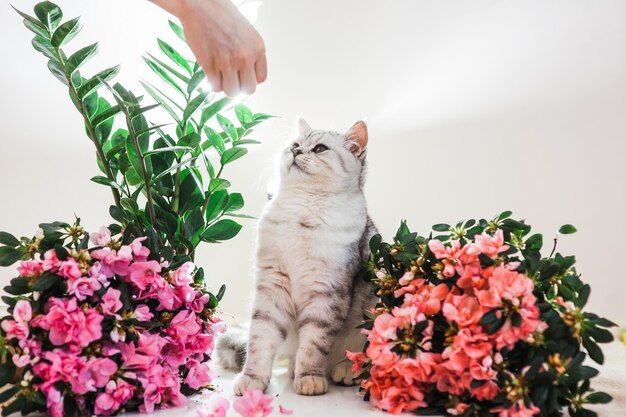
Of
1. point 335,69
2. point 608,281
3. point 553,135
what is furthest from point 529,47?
point 608,281

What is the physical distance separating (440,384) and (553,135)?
146 cm

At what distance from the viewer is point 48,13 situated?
113 centimetres

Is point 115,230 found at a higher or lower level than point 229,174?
lower

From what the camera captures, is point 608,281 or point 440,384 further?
point 608,281

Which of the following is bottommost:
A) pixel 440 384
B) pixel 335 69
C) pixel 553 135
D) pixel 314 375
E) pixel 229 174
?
pixel 314 375

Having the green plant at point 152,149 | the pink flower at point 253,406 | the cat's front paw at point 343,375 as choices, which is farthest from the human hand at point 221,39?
the cat's front paw at point 343,375

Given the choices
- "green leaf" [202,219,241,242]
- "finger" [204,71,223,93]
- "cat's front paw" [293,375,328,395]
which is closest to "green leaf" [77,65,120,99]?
"finger" [204,71,223,93]

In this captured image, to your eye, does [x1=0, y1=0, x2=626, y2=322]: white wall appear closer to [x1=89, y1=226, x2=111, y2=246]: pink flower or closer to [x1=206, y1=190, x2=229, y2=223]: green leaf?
[x1=206, y1=190, x2=229, y2=223]: green leaf

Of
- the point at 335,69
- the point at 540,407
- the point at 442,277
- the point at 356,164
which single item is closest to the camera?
the point at 540,407

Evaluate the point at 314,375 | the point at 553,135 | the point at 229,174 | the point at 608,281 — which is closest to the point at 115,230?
the point at 314,375

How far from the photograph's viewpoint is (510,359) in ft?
3.12

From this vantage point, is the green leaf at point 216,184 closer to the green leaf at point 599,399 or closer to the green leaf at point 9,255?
the green leaf at point 9,255

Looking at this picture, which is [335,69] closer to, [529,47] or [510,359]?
[529,47]

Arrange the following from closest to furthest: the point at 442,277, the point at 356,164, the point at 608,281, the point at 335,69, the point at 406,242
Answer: the point at 442,277
the point at 406,242
the point at 356,164
the point at 608,281
the point at 335,69
